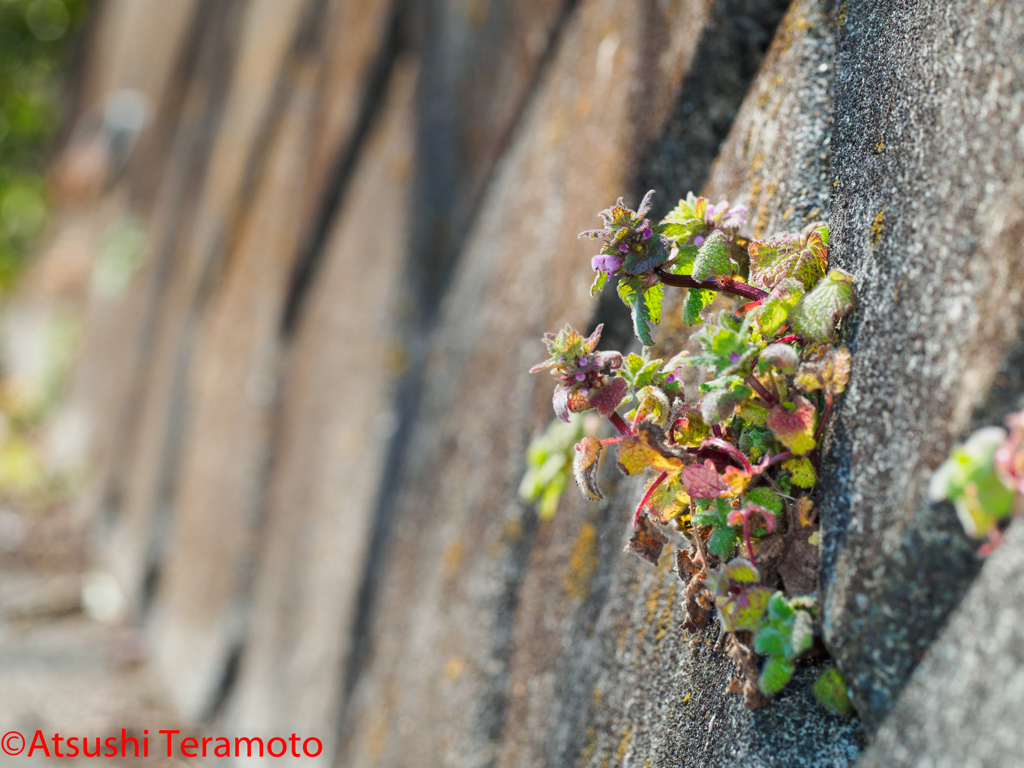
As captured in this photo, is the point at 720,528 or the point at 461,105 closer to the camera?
the point at 720,528

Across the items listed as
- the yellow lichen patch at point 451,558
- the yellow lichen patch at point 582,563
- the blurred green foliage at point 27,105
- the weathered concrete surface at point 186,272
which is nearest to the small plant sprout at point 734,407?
the yellow lichen patch at point 582,563

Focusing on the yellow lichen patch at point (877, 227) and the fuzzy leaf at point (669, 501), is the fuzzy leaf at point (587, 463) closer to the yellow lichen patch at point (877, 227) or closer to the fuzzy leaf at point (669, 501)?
the fuzzy leaf at point (669, 501)

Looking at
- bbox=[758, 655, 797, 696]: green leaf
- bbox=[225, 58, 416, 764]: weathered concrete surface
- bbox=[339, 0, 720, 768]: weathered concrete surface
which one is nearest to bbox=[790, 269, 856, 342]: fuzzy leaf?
bbox=[758, 655, 797, 696]: green leaf

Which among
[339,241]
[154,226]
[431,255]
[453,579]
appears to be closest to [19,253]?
[154,226]

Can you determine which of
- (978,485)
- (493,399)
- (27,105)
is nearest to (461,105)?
(493,399)

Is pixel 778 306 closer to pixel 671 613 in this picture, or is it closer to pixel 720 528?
pixel 720 528
